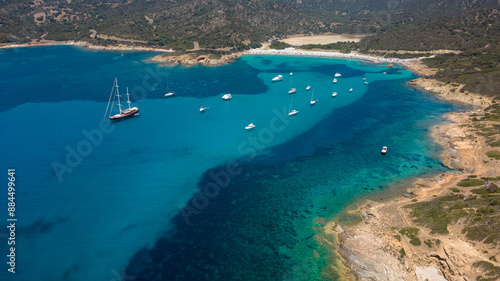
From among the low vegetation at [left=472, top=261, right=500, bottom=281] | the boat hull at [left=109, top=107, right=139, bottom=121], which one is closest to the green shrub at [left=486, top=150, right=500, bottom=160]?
the low vegetation at [left=472, top=261, right=500, bottom=281]

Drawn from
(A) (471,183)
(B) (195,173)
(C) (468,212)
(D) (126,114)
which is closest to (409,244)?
(C) (468,212)

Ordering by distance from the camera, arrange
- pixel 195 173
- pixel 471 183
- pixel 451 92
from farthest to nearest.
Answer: pixel 451 92 < pixel 195 173 < pixel 471 183

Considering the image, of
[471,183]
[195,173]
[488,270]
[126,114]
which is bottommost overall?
[195,173]

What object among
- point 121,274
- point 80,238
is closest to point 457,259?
point 121,274

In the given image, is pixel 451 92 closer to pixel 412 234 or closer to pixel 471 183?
pixel 471 183

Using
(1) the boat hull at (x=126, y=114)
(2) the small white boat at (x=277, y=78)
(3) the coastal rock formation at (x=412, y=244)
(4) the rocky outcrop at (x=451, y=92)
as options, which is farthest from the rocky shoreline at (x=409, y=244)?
(2) the small white boat at (x=277, y=78)

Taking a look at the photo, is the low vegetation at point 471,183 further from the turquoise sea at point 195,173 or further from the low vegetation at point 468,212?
the turquoise sea at point 195,173

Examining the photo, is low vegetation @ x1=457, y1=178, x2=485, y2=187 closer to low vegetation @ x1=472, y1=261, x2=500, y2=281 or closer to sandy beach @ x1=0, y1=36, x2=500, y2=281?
sandy beach @ x1=0, y1=36, x2=500, y2=281
